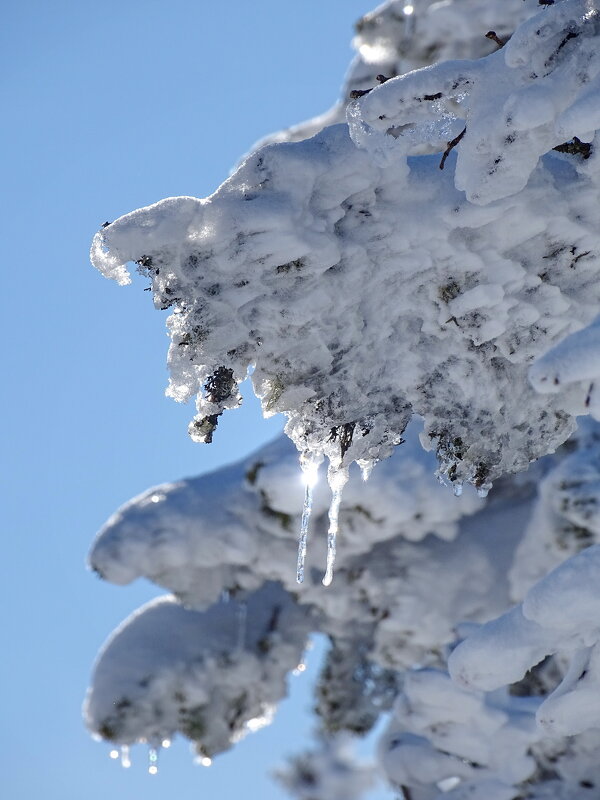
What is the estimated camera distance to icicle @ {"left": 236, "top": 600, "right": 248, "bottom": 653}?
278 inches

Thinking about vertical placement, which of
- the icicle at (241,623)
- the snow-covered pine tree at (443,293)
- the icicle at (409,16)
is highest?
the icicle at (409,16)

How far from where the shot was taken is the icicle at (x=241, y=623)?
706 centimetres

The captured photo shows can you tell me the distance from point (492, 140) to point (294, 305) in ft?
2.43

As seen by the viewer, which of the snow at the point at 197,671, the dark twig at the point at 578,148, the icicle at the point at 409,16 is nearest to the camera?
the dark twig at the point at 578,148

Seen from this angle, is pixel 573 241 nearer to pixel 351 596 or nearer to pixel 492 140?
pixel 492 140

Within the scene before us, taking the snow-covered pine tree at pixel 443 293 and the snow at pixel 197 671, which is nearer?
the snow-covered pine tree at pixel 443 293

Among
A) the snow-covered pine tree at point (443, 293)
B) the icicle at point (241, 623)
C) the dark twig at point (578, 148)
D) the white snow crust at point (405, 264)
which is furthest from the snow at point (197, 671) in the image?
the dark twig at point (578, 148)

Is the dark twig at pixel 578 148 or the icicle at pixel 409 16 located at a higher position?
the icicle at pixel 409 16

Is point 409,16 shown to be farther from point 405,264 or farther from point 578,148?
point 405,264

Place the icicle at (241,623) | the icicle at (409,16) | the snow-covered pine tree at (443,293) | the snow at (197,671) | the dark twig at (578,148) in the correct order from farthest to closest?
the icicle at (409,16) → the icicle at (241,623) → the snow at (197,671) → the dark twig at (578,148) → the snow-covered pine tree at (443,293)

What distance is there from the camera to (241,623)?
7.20m

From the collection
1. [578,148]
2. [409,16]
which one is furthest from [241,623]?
[409,16]

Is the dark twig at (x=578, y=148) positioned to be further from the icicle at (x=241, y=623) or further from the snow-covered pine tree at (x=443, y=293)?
the icicle at (x=241, y=623)

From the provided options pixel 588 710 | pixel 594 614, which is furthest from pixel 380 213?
pixel 588 710
